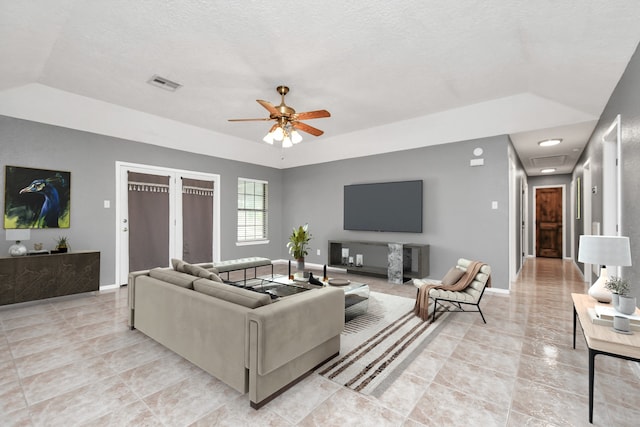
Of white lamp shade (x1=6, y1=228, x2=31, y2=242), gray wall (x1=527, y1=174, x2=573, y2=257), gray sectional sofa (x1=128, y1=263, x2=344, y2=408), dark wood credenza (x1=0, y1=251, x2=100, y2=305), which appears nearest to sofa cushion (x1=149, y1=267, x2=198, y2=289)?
gray sectional sofa (x1=128, y1=263, x2=344, y2=408)

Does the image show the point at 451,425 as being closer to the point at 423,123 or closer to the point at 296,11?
the point at 296,11

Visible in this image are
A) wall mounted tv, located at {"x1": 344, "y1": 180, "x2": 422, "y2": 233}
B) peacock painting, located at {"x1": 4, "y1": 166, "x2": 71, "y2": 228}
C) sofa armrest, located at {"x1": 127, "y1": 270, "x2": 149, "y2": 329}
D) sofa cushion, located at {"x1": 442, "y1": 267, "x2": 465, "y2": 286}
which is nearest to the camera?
sofa armrest, located at {"x1": 127, "y1": 270, "x2": 149, "y2": 329}

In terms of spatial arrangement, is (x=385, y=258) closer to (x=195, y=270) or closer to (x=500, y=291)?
(x=500, y=291)

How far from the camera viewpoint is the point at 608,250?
203cm

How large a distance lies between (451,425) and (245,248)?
5.86 meters

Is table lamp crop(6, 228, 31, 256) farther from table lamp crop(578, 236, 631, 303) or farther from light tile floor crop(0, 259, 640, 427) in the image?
table lamp crop(578, 236, 631, 303)

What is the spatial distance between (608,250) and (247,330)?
8.05 feet

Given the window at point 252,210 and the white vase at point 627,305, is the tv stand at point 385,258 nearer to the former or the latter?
the window at point 252,210

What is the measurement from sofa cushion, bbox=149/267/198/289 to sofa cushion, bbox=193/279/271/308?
0.34ft

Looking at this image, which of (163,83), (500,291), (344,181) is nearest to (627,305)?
(500,291)

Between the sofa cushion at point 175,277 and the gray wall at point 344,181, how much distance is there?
2.57 meters

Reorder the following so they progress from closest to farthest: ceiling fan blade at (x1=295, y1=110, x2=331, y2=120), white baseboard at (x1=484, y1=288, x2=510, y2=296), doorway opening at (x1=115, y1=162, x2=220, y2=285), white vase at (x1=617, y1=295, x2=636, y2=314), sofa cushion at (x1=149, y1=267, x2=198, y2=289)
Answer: white vase at (x1=617, y1=295, x2=636, y2=314)
sofa cushion at (x1=149, y1=267, x2=198, y2=289)
ceiling fan blade at (x1=295, y1=110, x2=331, y2=120)
white baseboard at (x1=484, y1=288, x2=510, y2=296)
doorway opening at (x1=115, y1=162, x2=220, y2=285)

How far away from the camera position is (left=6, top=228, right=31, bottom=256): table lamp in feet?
12.7

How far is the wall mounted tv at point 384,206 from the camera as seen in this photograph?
5.63m
